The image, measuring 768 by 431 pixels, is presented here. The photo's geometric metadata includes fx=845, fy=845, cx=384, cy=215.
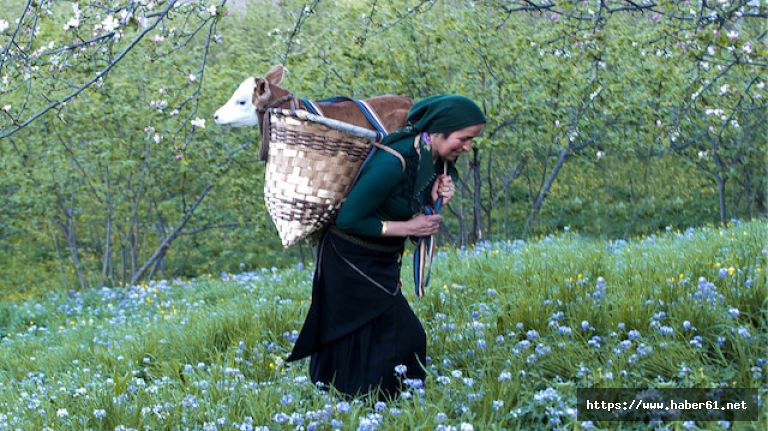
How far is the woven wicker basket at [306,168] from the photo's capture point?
4164mm

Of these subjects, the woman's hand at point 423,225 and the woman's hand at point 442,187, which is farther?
the woman's hand at point 442,187

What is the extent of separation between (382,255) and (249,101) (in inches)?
41.4

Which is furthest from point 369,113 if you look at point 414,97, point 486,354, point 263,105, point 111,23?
point 414,97

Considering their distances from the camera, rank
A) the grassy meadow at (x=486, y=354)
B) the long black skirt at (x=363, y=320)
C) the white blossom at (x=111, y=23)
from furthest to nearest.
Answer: the white blossom at (x=111, y=23)
the long black skirt at (x=363, y=320)
the grassy meadow at (x=486, y=354)

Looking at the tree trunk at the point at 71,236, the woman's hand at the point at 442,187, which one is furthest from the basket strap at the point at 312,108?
the tree trunk at the point at 71,236

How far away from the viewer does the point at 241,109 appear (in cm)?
430

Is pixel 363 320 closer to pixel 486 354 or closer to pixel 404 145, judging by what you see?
pixel 486 354

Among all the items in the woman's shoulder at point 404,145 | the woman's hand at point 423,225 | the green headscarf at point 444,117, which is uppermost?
the green headscarf at point 444,117

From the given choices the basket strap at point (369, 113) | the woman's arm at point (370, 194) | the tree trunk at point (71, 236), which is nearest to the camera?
the woman's arm at point (370, 194)

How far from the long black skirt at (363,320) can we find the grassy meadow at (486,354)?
0.16m

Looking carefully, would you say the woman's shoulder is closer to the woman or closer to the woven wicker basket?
the woman

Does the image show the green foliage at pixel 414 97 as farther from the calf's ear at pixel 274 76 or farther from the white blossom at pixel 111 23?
the calf's ear at pixel 274 76

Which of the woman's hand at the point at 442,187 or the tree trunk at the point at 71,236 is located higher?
the woman's hand at the point at 442,187

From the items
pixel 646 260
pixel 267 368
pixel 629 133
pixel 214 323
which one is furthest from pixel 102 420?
pixel 629 133
